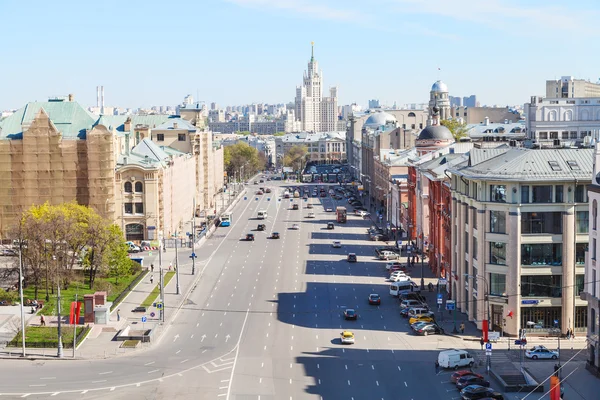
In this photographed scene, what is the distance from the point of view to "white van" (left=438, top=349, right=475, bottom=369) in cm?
6053

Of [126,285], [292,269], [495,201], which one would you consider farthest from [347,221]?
[495,201]

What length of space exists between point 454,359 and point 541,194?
52.7ft

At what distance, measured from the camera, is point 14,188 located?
391ft

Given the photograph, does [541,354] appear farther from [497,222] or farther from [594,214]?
[497,222]

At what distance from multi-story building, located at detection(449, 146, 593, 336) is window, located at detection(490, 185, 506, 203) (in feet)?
0.12

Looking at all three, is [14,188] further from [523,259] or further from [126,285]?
[523,259]

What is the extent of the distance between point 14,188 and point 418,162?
5019cm

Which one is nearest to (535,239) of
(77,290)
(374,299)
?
(374,299)

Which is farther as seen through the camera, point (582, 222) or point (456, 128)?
point (456, 128)

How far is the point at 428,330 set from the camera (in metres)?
71.2

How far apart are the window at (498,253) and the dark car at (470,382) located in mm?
17038

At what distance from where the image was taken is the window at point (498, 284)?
71444 mm

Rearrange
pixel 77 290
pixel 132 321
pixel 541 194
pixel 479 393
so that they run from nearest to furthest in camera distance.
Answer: pixel 479 393 → pixel 541 194 → pixel 132 321 → pixel 77 290

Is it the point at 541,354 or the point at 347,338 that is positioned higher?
the point at 347,338
